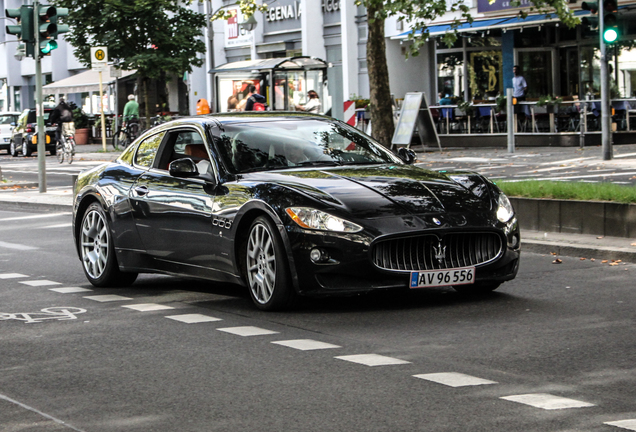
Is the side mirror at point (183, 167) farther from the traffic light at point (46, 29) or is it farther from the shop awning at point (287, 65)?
the shop awning at point (287, 65)

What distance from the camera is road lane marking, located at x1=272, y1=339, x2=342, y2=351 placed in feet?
22.4

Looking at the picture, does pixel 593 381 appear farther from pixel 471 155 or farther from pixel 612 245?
pixel 471 155

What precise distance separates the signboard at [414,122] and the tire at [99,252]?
17174mm

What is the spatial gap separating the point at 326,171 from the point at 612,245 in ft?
12.4

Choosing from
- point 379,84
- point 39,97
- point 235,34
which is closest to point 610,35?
point 379,84

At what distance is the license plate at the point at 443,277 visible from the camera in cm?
793

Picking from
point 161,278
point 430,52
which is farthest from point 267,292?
point 430,52

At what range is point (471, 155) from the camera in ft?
90.4

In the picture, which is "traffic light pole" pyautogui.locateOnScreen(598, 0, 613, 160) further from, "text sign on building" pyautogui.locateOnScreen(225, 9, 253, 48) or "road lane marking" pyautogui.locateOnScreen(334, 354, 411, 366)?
"text sign on building" pyautogui.locateOnScreen(225, 9, 253, 48)

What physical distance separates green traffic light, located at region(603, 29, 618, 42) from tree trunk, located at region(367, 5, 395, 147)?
546 cm

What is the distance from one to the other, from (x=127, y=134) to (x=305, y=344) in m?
33.8

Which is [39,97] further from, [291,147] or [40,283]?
[291,147]

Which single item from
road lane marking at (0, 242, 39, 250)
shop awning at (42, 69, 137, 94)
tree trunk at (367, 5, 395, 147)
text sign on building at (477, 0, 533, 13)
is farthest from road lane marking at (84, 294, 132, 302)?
shop awning at (42, 69, 137, 94)

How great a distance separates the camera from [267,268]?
8.12 metres
